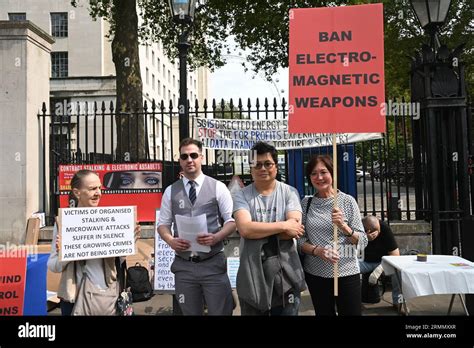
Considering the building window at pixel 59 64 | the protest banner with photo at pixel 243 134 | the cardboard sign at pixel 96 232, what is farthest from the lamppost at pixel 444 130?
the building window at pixel 59 64

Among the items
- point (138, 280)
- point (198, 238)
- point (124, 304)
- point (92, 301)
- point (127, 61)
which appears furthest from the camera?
point (127, 61)

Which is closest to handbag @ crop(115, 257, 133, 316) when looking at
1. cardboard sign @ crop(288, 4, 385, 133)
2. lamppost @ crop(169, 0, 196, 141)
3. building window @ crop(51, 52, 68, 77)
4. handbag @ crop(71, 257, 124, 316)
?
handbag @ crop(71, 257, 124, 316)

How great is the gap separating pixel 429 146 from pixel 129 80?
28.9 feet

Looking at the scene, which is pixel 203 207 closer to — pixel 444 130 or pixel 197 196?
pixel 197 196

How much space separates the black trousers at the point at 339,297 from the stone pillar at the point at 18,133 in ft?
20.0

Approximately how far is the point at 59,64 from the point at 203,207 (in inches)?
1725

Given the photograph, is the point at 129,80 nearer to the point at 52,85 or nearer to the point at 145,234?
the point at 145,234

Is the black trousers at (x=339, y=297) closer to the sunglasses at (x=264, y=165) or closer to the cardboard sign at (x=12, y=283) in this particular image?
the sunglasses at (x=264, y=165)

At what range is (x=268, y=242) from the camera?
3.47 meters

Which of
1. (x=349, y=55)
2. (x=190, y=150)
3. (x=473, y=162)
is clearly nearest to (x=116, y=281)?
(x=190, y=150)

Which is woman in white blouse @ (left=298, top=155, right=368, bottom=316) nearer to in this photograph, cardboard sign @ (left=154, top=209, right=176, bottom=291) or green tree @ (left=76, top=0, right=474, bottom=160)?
cardboard sign @ (left=154, top=209, right=176, bottom=291)

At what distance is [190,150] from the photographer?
12.7ft

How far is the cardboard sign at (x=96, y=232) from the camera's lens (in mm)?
3519

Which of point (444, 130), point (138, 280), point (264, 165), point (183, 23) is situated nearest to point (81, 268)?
point (264, 165)
